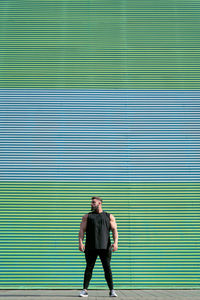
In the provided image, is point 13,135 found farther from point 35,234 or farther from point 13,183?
point 35,234

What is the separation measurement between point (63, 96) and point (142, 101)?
2063 mm

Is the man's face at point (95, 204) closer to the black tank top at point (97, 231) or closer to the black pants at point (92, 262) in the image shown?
the black tank top at point (97, 231)

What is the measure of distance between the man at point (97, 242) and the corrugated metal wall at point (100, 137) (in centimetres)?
136

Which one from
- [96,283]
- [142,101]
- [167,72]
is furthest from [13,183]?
[167,72]

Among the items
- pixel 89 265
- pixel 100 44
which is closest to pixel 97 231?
pixel 89 265

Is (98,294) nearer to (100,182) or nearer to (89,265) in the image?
(89,265)

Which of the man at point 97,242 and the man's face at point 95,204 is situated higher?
the man's face at point 95,204

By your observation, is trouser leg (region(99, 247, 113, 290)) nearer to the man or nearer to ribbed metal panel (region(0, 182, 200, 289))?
the man

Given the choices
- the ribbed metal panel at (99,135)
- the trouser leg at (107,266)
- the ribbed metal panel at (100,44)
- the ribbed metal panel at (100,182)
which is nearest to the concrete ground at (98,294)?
the trouser leg at (107,266)

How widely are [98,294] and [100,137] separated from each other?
3.46 m

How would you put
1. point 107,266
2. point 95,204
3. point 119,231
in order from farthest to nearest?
point 119,231 < point 95,204 < point 107,266

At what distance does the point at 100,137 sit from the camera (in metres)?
6.62

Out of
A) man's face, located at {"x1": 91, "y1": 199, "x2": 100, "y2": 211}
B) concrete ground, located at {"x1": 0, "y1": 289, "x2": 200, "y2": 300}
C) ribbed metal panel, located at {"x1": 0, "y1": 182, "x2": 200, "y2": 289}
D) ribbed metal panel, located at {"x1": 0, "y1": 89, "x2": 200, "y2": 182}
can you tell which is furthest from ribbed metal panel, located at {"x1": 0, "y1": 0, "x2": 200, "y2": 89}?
concrete ground, located at {"x1": 0, "y1": 289, "x2": 200, "y2": 300}

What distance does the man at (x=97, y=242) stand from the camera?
4.53m
